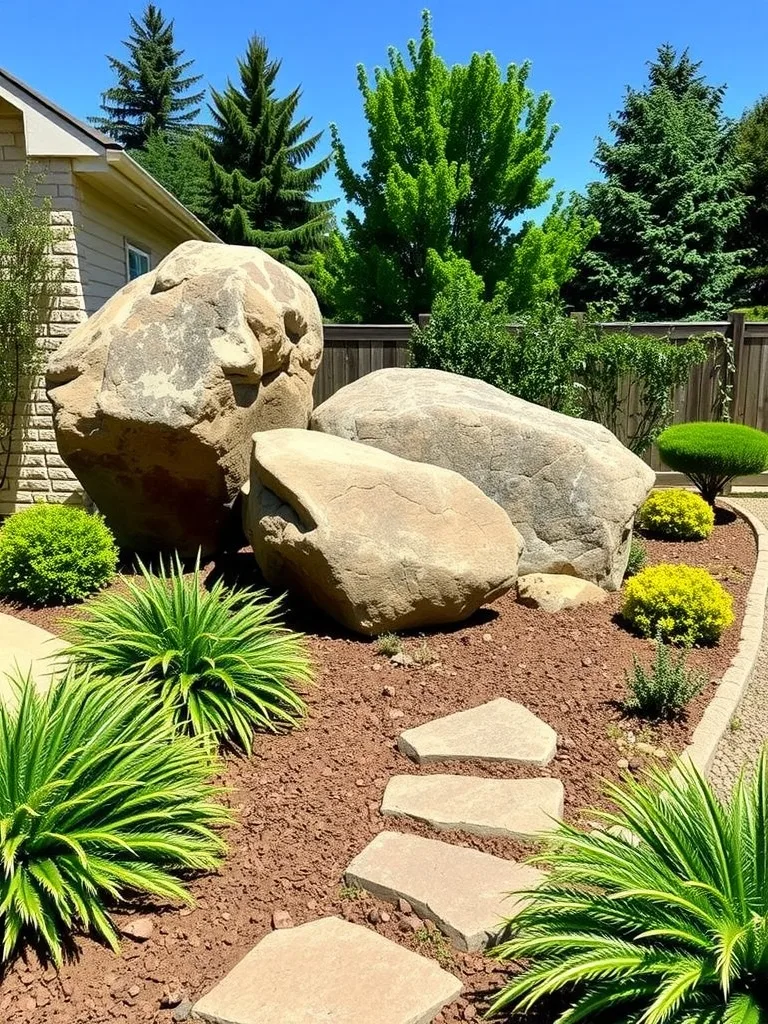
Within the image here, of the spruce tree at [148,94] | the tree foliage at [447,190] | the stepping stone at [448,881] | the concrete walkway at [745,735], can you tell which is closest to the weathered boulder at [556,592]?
the concrete walkway at [745,735]

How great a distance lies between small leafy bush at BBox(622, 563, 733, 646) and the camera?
5238mm

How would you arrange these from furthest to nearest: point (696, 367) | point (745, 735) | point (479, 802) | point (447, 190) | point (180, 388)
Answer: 1. point (447, 190)
2. point (696, 367)
3. point (180, 388)
4. point (745, 735)
5. point (479, 802)

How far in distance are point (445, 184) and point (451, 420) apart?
12.3 meters

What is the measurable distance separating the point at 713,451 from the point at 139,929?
25.9 ft

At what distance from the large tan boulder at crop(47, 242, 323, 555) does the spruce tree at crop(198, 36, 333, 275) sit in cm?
2113

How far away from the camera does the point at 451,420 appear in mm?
6113

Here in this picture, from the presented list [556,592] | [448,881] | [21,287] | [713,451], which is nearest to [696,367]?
[713,451]

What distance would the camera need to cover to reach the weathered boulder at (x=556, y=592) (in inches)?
225

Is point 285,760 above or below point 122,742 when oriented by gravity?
below

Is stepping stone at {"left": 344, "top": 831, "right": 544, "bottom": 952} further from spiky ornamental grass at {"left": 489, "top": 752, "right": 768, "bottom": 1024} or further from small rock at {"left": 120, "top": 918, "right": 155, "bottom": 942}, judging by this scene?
small rock at {"left": 120, "top": 918, "right": 155, "bottom": 942}

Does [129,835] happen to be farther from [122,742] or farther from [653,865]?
[653,865]

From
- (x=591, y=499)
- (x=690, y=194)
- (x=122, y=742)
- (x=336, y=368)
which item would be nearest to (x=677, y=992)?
(x=122, y=742)

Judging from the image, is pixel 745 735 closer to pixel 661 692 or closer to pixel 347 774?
pixel 661 692

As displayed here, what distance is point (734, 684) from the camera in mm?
4711
